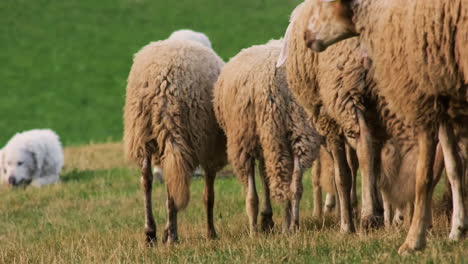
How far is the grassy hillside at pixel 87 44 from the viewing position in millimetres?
28188

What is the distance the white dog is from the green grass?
36 centimetres

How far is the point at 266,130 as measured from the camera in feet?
26.7

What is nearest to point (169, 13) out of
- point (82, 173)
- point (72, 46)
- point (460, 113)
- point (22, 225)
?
point (72, 46)

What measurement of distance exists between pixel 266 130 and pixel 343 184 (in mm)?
908

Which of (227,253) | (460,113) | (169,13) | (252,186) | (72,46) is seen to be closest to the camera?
(460,113)

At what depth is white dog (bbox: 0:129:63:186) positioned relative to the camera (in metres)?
15.6

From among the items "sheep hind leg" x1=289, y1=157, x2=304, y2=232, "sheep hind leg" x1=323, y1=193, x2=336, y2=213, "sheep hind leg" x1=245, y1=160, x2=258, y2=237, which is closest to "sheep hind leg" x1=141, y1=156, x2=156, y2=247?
"sheep hind leg" x1=245, y1=160, x2=258, y2=237

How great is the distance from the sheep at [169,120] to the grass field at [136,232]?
1.64ft

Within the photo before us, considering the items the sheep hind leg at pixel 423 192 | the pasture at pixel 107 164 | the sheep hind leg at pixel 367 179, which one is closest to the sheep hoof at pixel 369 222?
the sheep hind leg at pixel 367 179

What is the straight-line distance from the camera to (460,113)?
215 inches

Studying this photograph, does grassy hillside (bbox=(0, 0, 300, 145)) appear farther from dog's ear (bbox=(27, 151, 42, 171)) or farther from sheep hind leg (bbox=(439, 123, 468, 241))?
sheep hind leg (bbox=(439, 123, 468, 241))

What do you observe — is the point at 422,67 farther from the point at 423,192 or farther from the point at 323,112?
the point at 323,112

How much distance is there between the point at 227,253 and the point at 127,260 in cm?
75

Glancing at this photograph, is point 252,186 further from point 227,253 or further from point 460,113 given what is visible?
point 460,113
